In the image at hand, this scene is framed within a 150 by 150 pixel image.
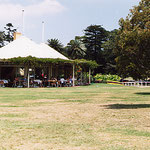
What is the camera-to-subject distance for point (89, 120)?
9586 millimetres

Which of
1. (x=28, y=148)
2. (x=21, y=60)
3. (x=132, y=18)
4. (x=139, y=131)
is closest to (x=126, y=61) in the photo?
(x=132, y=18)

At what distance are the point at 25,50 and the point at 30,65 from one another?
11.3 ft

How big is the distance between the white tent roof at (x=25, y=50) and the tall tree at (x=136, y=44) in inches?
819

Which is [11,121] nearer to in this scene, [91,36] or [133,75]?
[133,75]

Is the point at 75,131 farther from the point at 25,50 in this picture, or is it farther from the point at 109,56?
the point at 109,56

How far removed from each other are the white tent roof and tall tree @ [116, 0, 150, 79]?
20.8m

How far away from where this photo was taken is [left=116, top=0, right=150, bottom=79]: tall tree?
1294 cm

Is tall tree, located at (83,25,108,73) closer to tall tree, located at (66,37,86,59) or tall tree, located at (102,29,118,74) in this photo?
tall tree, located at (66,37,86,59)

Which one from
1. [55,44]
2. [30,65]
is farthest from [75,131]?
[55,44]

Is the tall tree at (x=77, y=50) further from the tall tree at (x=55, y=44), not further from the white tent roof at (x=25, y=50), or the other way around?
the white tent roof at (x=25, y=50)

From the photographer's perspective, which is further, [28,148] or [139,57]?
[139,57]

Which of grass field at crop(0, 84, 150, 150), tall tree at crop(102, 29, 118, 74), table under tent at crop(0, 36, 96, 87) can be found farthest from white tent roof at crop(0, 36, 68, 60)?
tall tree at crop(102, 29, 118, 74)

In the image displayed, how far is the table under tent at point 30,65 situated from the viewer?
3158cm

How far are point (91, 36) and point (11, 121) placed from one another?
65.1 metres
